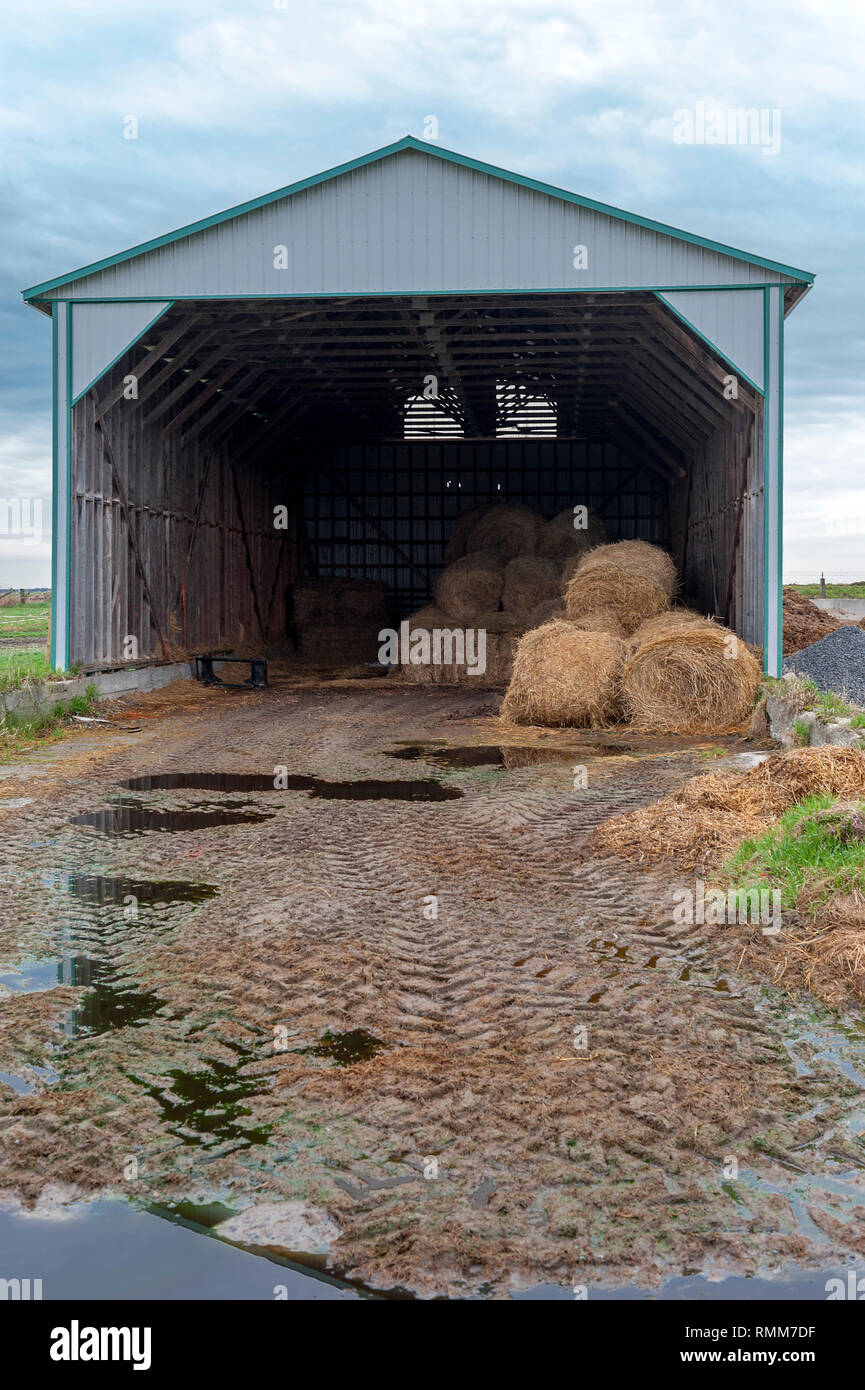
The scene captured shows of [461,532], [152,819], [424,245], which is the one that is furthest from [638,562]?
[461,532]

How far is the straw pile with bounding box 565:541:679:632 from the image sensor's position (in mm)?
16422

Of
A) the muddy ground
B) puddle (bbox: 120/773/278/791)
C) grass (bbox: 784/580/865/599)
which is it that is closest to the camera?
the muddy ground

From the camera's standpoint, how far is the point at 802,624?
21719 millimetres

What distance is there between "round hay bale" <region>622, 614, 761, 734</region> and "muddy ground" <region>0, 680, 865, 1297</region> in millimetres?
6208

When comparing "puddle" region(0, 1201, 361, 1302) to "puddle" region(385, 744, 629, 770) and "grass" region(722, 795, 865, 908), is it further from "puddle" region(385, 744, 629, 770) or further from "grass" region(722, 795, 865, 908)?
"puddle" region(385, 744, 629, 770)

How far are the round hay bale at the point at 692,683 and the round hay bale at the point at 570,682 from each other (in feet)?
1.10

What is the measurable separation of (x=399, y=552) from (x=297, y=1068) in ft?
84.3

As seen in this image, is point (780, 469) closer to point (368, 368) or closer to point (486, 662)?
point (486, 662)

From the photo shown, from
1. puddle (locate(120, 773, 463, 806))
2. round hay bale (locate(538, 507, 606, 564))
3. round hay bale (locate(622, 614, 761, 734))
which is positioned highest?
round hay bale (locate(538, 507, 606, 564))

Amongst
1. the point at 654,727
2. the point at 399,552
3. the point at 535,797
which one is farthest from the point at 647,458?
the point at 535,797

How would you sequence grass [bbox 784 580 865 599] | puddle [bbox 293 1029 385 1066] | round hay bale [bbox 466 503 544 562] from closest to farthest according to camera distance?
puddle [bbox 293 1029 385 1066] < round hay bale [bbox 466 503 544 562] < grass [bbox 784 580 865 599]

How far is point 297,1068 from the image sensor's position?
4090 mm

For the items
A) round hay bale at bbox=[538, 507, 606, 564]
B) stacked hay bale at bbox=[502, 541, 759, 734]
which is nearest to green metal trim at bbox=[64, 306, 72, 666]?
stacked hay bale at bbox=[502, 541, 759, 734]
